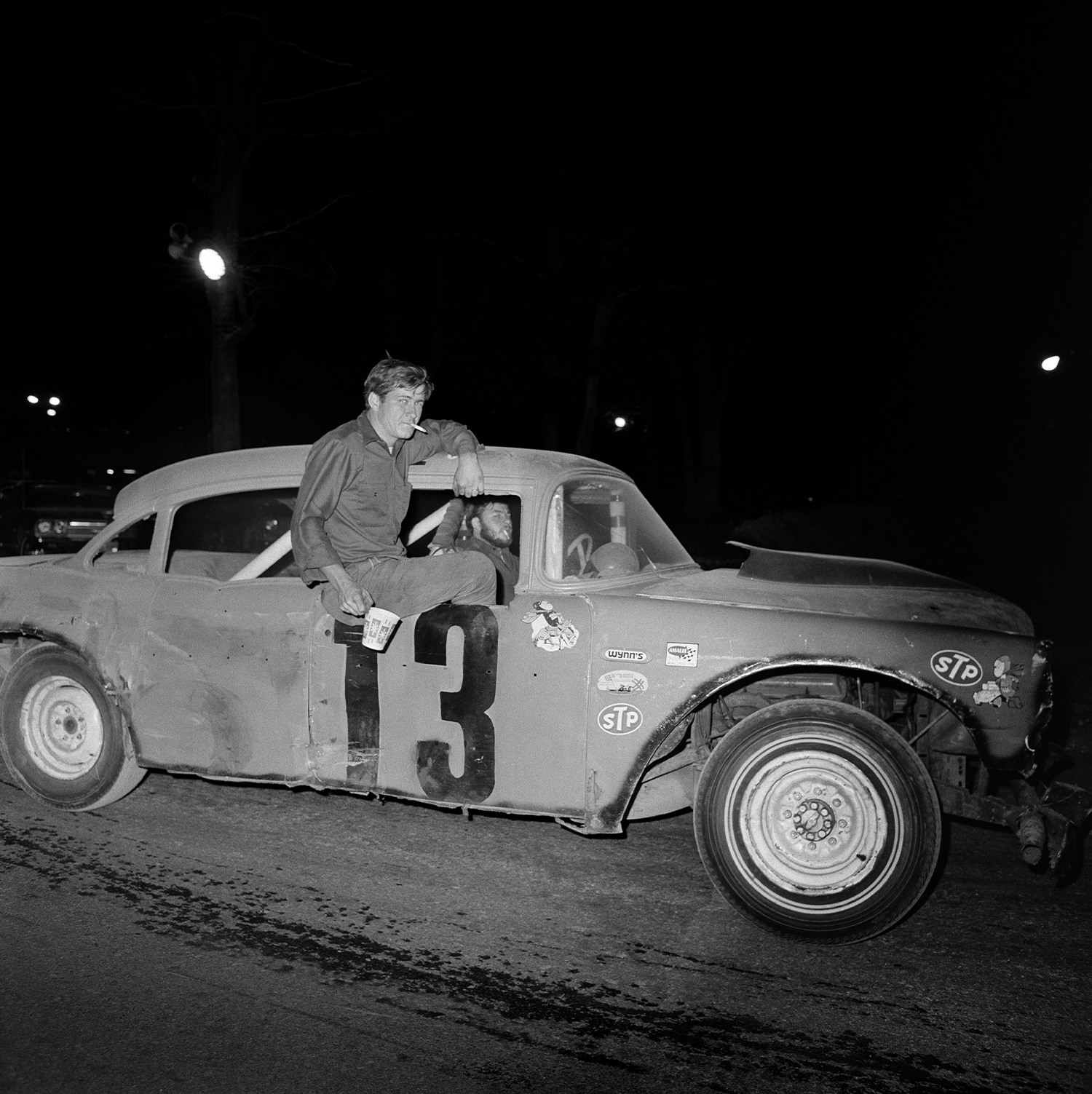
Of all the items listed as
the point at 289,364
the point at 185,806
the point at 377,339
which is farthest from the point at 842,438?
the point at 185,806

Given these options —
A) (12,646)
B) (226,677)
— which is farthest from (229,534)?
(226,677)

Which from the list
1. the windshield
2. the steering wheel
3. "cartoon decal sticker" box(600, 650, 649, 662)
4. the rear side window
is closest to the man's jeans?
the windshield

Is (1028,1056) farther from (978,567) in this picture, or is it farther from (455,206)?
(455,206)

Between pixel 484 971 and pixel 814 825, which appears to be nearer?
pixel 484 971

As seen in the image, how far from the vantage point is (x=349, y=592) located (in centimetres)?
382

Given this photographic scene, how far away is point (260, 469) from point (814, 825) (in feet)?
9.63

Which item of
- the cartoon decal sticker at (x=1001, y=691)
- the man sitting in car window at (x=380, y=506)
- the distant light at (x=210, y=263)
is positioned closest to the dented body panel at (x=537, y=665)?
the cartoon decal sticker at (x=1001, y=691)

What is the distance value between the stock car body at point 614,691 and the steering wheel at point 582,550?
0.05ft

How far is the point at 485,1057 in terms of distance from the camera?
9.34 feet

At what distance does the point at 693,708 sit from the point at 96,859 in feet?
9.07

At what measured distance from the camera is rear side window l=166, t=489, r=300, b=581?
16.5 feet

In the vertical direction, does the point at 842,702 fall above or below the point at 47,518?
below

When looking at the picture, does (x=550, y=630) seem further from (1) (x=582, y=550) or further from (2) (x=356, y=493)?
(2) (x=356, y=493)

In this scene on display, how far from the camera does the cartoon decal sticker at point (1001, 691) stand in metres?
3.61
